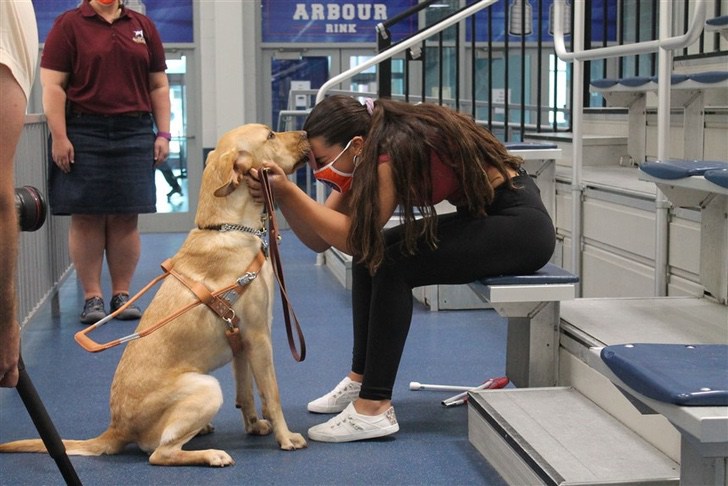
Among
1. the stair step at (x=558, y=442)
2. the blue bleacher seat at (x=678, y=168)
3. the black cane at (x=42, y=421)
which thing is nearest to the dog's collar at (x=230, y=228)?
the stair step at (x=558, y=442)

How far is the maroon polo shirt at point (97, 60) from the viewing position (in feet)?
14.9

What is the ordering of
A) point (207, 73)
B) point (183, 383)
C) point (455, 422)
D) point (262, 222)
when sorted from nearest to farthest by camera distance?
point (183, 383) → point (262, 222) → point (455, 422) → point (207, 73)

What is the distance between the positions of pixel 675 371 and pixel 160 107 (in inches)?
149

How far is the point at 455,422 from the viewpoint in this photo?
120 inches

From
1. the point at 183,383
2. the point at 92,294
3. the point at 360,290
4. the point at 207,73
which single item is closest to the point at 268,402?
the point at 183,383

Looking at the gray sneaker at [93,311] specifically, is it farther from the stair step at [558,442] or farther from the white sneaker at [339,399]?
the stair step at [558,442]

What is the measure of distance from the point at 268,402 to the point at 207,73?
678cm

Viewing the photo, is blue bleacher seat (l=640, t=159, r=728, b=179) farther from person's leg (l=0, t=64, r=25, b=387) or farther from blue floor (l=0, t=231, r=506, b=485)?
person's leg (l=0, t=64, r=25, b=387)

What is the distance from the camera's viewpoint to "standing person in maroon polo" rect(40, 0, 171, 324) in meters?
4.54

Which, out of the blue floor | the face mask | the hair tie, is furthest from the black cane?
the hair tie

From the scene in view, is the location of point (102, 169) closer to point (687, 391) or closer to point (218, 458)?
point (218, 458)

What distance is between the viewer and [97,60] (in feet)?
14.9

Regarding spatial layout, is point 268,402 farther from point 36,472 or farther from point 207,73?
point 207,73

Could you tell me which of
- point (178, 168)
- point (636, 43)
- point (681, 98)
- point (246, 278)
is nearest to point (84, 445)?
point (246, 278)
